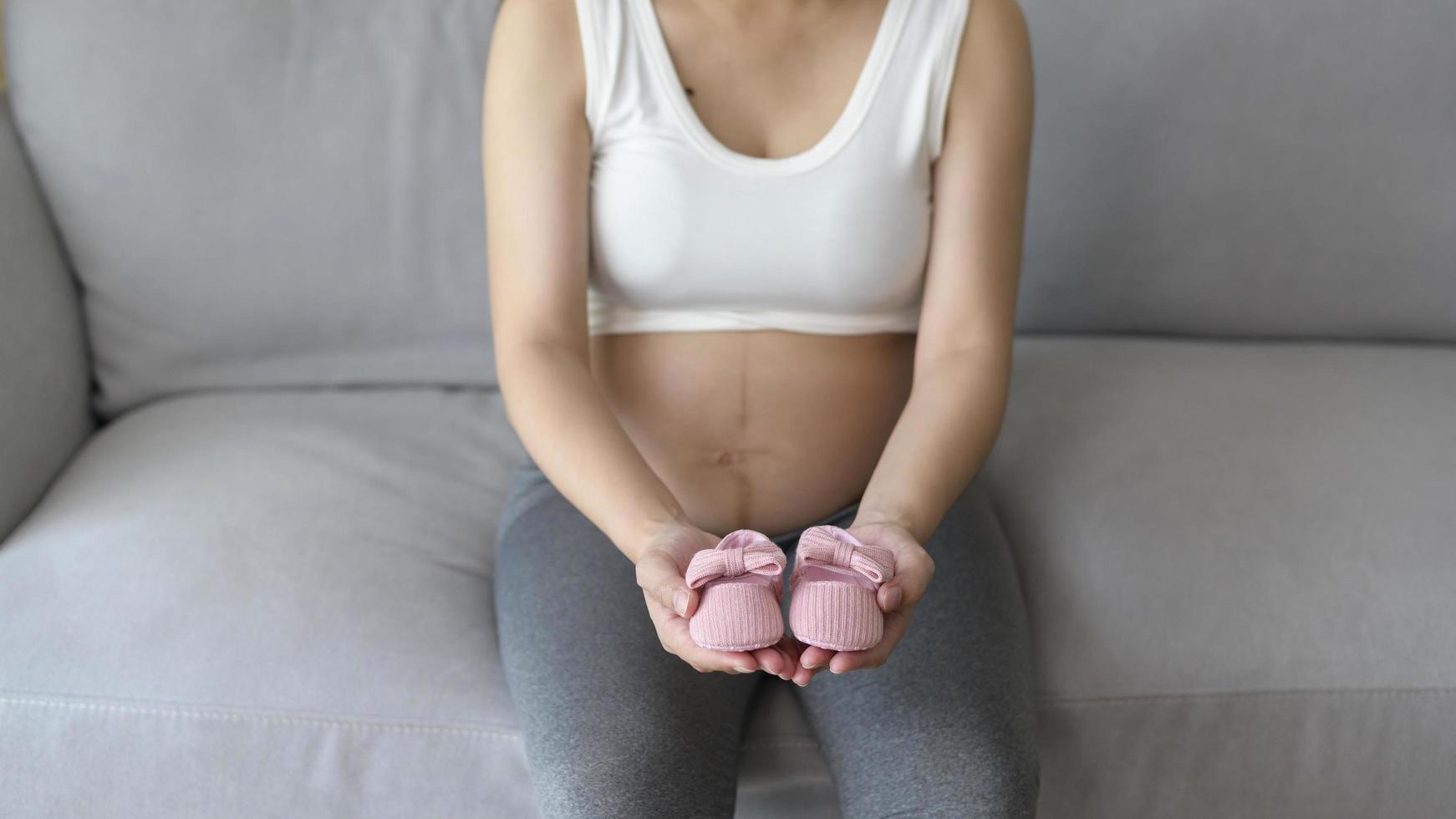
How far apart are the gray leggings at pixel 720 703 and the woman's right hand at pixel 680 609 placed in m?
0.10

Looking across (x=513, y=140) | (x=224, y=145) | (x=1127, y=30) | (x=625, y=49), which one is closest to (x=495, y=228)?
(x=513, y=140)

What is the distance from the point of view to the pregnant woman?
96 centimetres

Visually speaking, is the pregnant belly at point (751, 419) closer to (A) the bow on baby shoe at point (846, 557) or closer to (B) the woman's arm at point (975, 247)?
(B) the woman's arm at point (975, 247)

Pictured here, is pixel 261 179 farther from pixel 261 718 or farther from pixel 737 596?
pixel 737 596

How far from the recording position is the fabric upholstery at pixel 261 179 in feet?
4.46

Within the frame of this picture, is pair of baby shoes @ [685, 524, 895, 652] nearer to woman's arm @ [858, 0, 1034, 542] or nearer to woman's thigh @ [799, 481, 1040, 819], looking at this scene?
woman's thigh @ [799, 481, 1040, 819]

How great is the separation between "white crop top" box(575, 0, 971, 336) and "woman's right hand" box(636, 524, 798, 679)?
293mm

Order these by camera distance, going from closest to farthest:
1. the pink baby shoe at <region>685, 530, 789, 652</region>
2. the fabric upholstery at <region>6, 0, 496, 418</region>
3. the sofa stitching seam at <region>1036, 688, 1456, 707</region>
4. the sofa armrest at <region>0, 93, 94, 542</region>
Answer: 1. the pink baby shoe at <region>685, 530, 789, 652</region>
2. the sofa stitching seam at <region>1036, 688, 1456, 707</region>
3. the sofa armrest at <region>0, 93, 94, 542</region>
4. the fabric upholstery at <region>6, 0, 496, 418</region>

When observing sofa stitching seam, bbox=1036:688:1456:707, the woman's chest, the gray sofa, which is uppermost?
the woman's chest

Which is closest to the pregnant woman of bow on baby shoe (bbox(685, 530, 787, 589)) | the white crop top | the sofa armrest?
the white crop top

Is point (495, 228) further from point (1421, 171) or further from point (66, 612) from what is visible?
point (1421, 171)

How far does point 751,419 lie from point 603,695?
1.01ft

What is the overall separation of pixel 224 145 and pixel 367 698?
2.35ft

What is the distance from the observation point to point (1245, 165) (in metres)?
1.49
